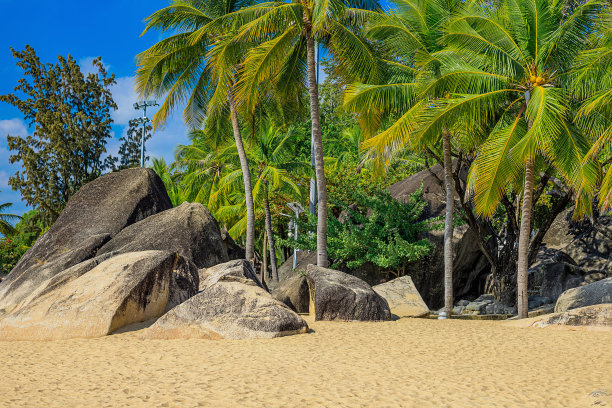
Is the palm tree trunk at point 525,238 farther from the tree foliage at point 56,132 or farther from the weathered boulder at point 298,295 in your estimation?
the tree foliage at point 56,132

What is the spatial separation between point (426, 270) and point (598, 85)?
8.49m

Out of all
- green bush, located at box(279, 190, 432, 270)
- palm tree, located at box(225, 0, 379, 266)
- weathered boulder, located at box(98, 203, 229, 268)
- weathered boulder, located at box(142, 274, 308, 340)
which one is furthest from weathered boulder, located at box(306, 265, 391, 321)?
green bush, located at box(279, 190, 432, 270)

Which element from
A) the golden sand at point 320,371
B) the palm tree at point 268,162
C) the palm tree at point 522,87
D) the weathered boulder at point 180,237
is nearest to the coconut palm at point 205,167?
the palm tree at point 268,162

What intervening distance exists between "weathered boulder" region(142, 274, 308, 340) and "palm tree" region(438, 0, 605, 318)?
5404 mm

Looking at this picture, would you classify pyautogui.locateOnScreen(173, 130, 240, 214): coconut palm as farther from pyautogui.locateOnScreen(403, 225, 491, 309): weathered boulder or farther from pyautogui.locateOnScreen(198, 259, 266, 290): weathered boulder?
pyautogui.locateOnScreen(198, 259, 266, 290): weathered boulder

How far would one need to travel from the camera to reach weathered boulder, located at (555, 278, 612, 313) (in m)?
12.9

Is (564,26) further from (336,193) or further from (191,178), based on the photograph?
(191,178)

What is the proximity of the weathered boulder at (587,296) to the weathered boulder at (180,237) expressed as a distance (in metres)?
9.28

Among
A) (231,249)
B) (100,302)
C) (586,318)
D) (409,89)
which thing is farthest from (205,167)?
(586,318)

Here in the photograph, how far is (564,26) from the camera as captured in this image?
12391 millimetres

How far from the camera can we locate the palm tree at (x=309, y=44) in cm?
1387

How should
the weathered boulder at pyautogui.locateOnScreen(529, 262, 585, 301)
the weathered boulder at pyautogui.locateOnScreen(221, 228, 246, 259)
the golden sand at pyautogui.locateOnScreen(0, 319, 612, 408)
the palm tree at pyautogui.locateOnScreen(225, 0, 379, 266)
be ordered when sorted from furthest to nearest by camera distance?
the weathered boulder at pyautogui.locateOnScreen(529, 262, 585, 301)
the weathered boulder at pyautogui.locateOnScreen(221, 228, 246, 259)
the palm tree at pyautogui.locateOnScreen(225, 0, 379, 266)
the golden sand at pyautogui.locateOnScreen(0, 319, 612, 408)

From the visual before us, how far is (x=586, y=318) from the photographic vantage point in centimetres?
1077

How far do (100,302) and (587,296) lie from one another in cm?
1118
